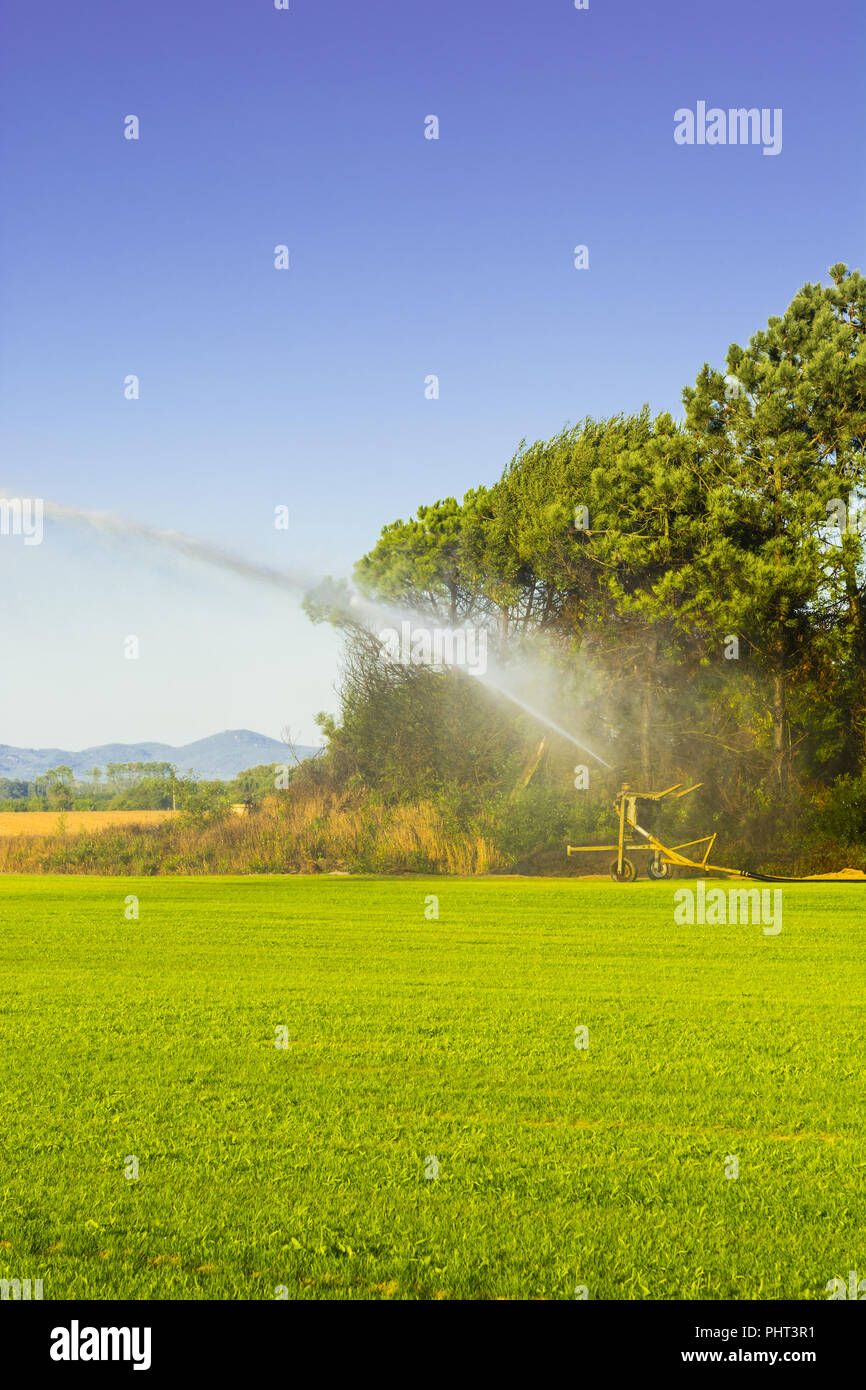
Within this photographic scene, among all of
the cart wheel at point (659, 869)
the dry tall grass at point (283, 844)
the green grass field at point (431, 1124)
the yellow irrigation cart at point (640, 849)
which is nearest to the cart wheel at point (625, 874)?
the yellow irrigation cart at point (640, 849)

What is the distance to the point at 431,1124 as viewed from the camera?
5.54 metres

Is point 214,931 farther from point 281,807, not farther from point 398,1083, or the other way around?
point 281,807

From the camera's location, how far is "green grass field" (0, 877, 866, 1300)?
3920mm

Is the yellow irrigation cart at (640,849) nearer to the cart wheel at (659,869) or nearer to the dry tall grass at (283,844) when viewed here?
the cart wheel at (659,869)

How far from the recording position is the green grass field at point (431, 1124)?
3.92 meters

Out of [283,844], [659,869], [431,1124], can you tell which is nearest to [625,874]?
[659,869]

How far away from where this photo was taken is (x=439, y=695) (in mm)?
32125

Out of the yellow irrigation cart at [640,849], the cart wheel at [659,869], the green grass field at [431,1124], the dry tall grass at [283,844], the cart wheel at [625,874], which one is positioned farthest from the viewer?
the dry tall grass at [283,844]

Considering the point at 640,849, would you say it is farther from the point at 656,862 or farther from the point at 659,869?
the point at 659,869

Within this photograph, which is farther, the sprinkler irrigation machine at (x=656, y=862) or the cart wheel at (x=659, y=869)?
the cart wheel at (x=659, y=869)

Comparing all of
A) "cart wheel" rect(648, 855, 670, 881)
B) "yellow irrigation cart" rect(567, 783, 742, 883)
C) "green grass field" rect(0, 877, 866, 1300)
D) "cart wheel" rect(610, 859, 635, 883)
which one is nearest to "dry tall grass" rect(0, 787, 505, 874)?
"yellow irrigation cart" rect(567, 783, 742, 883)

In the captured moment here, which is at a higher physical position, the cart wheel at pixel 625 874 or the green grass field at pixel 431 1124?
the green grass field at pixel 431 1124

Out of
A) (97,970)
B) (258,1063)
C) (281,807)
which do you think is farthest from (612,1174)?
(281,807)
